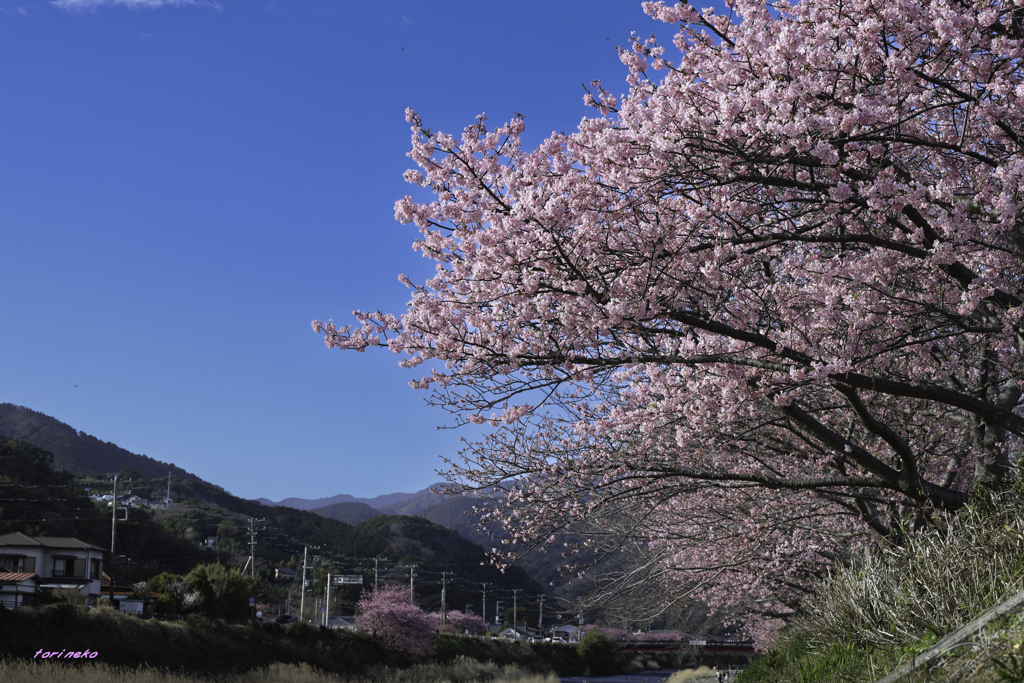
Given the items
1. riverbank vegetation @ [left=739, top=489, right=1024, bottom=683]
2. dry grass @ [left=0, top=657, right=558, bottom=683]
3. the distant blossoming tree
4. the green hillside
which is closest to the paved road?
dry grass @ [left=0, top=657, right=558, bottom=683]

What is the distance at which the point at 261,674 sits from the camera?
29406 millimetres

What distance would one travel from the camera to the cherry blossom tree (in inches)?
247

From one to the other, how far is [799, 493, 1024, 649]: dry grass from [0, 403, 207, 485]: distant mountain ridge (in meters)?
165

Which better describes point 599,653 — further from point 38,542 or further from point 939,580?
point 939,580

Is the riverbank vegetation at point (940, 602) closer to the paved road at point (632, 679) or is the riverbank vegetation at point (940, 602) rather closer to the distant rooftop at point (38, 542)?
the paved road at point (632, 679)

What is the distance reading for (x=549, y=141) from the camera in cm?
823

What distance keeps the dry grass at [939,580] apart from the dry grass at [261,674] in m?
19.8

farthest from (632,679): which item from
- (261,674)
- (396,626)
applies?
(261,674)

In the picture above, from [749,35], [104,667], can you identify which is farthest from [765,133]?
[104,667]

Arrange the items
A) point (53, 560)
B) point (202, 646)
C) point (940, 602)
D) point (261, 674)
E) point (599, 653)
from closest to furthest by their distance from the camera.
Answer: point (940, 602) < point (261, 674) < point (202, 646) < point (53, 560) < point (599, 653)

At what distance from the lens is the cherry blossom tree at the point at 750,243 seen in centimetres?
627

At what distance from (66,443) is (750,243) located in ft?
621

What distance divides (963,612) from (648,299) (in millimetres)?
3881

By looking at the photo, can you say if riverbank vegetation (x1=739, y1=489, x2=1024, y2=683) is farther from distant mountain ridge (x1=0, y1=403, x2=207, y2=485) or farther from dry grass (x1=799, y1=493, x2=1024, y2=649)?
distant mountain ridge (x1=0, y1=403, x2=207, y2=485)
